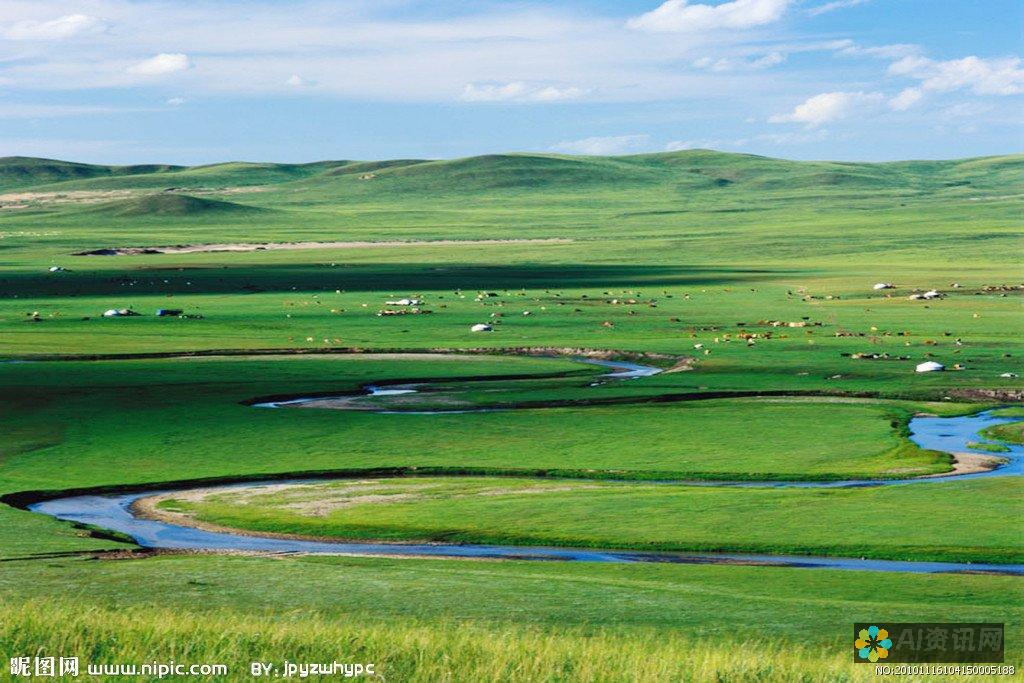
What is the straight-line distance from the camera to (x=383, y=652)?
16.1 m

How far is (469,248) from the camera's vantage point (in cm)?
17812

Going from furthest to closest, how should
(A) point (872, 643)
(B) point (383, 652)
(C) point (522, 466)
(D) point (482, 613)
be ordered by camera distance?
(C) point (522, 466) → (D) point (482, 613) → (A) point (872, 643) → (B) point (383, 652)

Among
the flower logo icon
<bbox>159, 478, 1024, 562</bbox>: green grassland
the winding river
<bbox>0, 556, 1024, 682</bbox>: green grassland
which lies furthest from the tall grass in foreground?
<bbox>159, 478, 1024, 562</bbox>: green grassland

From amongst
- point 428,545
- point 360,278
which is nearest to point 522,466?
point 428,545

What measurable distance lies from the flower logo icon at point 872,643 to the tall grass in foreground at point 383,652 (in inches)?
104

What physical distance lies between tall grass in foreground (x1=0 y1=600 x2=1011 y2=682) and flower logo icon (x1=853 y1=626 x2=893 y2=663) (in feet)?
8.63

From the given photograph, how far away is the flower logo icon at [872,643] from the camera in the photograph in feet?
68.0

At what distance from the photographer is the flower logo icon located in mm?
20734

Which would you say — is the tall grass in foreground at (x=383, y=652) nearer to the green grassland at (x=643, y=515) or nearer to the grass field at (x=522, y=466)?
the grass field at (x=522, y=466)

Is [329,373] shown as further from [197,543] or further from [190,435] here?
[197,543]

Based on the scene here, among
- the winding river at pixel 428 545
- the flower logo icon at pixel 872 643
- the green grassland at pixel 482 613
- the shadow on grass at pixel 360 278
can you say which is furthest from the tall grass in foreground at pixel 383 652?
the shadow on grass at pixel 360 278

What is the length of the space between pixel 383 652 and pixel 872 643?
27.3ft

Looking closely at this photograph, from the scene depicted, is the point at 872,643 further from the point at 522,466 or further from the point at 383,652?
the point at 522,466

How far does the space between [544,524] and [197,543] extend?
8305mm
